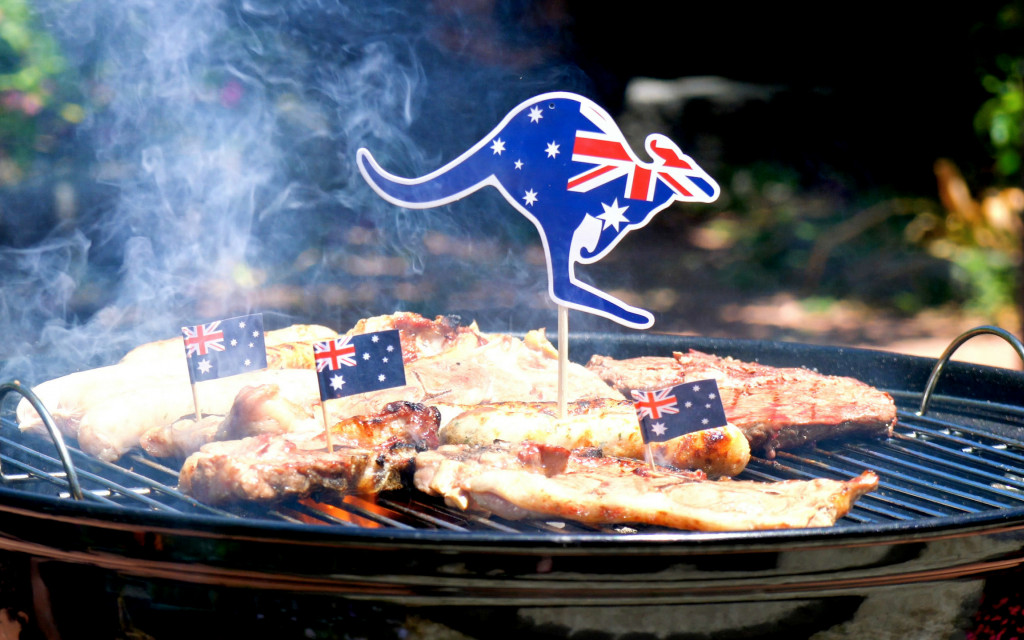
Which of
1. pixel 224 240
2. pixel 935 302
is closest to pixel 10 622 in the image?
pixel 224 240

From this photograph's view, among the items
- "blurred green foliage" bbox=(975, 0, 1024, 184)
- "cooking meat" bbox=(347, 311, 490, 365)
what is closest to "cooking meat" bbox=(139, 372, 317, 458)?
"cooking meat" bbox=(347, 311, 490, 365)

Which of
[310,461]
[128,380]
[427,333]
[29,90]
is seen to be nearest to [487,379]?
[427,333]

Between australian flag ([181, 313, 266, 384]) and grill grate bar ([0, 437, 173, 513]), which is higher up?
australian flag ([181, 313, 266, 384])

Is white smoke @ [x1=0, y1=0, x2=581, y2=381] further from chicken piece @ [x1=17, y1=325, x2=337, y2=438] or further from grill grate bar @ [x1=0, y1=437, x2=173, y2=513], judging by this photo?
grill grate bar @ [x1=0, y1=437, x2=173, y2=513]

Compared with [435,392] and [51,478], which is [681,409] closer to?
[435,392]

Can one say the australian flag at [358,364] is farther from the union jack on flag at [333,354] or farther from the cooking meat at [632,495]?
the cooking meat at [632,495]

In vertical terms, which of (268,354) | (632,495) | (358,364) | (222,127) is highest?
(222,127)

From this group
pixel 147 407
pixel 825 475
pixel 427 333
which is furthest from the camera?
pixel 427 333
